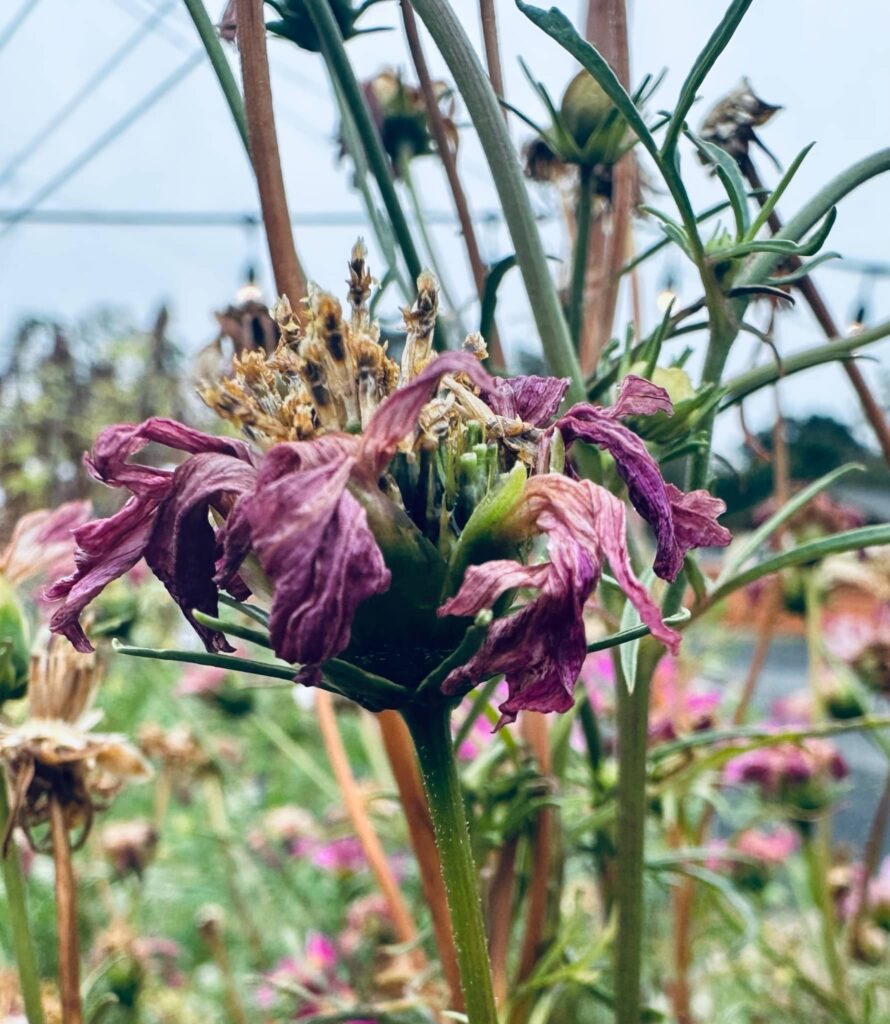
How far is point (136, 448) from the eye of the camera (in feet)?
0.76

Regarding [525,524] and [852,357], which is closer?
[525,524]

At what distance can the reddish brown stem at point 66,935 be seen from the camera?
1.06 feet

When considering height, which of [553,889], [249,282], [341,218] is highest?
[341,218]

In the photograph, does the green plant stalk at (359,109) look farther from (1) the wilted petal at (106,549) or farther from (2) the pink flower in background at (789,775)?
(2) the pink flower in background at (789,775)

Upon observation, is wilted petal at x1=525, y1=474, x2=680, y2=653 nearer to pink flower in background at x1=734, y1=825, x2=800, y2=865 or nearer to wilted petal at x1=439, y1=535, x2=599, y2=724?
wilted petal at x1=439, y1=535, x2=599, y2=724

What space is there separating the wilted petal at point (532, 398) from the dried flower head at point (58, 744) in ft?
0.69

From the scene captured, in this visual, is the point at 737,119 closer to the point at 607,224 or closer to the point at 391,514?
the point at 607,224

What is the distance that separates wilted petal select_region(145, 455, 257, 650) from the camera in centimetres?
21

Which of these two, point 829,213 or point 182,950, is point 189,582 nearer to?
point 829,213

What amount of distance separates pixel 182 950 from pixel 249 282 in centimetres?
98

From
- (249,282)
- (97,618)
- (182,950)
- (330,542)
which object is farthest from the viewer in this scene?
(182,950)

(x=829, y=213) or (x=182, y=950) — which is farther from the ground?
(x=829, y=213)

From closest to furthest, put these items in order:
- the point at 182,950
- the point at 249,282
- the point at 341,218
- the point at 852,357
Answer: the point at 852,357 → the point at 249,282 → the point at 182,950 → the point at 341,218

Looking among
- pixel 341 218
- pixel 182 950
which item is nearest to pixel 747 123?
pixel 182 950
